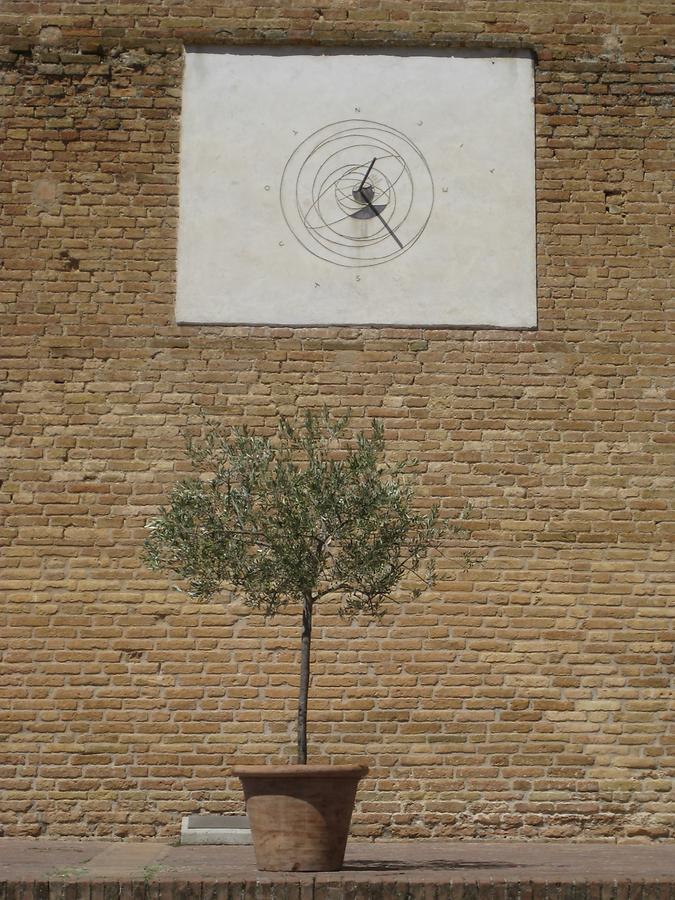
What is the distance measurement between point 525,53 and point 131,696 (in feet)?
15.5

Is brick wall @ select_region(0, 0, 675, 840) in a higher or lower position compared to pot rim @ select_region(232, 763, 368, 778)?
higher

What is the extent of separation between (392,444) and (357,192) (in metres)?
1.65

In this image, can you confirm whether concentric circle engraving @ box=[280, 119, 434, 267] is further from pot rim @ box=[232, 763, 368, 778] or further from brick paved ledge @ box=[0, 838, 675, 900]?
brick paved ledge @ box=[0, 838, 675, 900]

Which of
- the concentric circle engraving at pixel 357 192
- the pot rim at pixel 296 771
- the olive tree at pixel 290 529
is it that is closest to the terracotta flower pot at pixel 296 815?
the pot rim at pixel 296 771

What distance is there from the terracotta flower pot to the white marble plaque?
324cm

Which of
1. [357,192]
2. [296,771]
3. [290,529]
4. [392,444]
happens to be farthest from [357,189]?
[296,771]

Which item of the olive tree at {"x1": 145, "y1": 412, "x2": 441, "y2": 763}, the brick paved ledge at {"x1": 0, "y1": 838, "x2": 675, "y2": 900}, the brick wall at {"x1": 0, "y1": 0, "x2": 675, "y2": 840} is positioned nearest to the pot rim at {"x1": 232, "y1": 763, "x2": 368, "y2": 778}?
the olive tree at {"x1": 145, "y1": 412, "x2": 441, "y2": 763}

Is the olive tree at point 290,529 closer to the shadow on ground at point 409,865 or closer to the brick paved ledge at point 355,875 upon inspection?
the shadow on ground at point 409,865

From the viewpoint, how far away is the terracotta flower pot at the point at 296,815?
621 centimetres

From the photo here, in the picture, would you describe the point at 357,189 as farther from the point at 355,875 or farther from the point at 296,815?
the point at 355,875

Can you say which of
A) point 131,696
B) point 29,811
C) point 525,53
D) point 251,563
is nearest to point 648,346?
point 525,53

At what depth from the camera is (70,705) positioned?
26.8 feet

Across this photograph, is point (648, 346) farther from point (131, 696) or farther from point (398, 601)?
point (131, 696)

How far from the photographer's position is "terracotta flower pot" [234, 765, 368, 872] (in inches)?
244
